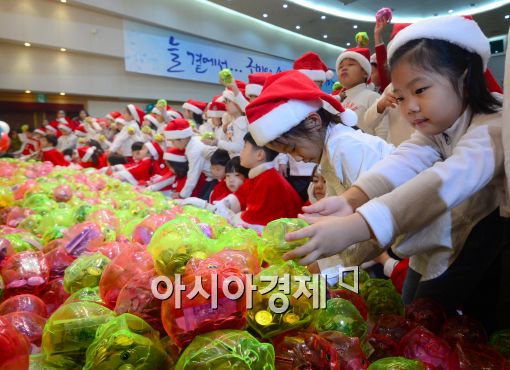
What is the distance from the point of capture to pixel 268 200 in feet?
9.28

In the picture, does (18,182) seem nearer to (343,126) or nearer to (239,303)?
(343,126)

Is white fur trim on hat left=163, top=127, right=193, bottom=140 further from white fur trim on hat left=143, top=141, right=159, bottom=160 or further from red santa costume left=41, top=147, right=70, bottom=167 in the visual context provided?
red santa costume left=41, top=147, right=70, bottom=167

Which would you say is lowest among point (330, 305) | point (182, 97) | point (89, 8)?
point (330, 305)

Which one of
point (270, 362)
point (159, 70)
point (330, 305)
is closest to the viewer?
point (270, 362)

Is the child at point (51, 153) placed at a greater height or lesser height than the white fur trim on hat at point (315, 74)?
lesser

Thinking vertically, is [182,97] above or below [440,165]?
above

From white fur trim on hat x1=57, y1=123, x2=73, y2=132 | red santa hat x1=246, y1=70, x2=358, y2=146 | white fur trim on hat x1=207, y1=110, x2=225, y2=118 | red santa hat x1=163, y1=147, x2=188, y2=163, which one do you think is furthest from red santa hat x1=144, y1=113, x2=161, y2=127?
red santa hat x1=246, y1=70, x2=358, y2=146

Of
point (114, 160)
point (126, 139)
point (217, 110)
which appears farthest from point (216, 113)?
point (126, 139)

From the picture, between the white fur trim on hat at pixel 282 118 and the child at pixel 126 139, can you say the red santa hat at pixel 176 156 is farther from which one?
the white fur trim on hat at pixel 282 118

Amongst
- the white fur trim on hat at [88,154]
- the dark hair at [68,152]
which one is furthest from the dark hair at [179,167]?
the dark hair at [68,152]

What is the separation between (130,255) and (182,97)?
416 inches

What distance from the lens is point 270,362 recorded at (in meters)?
0.55

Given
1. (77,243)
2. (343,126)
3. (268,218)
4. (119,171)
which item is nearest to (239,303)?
(77,243)

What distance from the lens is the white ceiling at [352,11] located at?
9.84 metres
